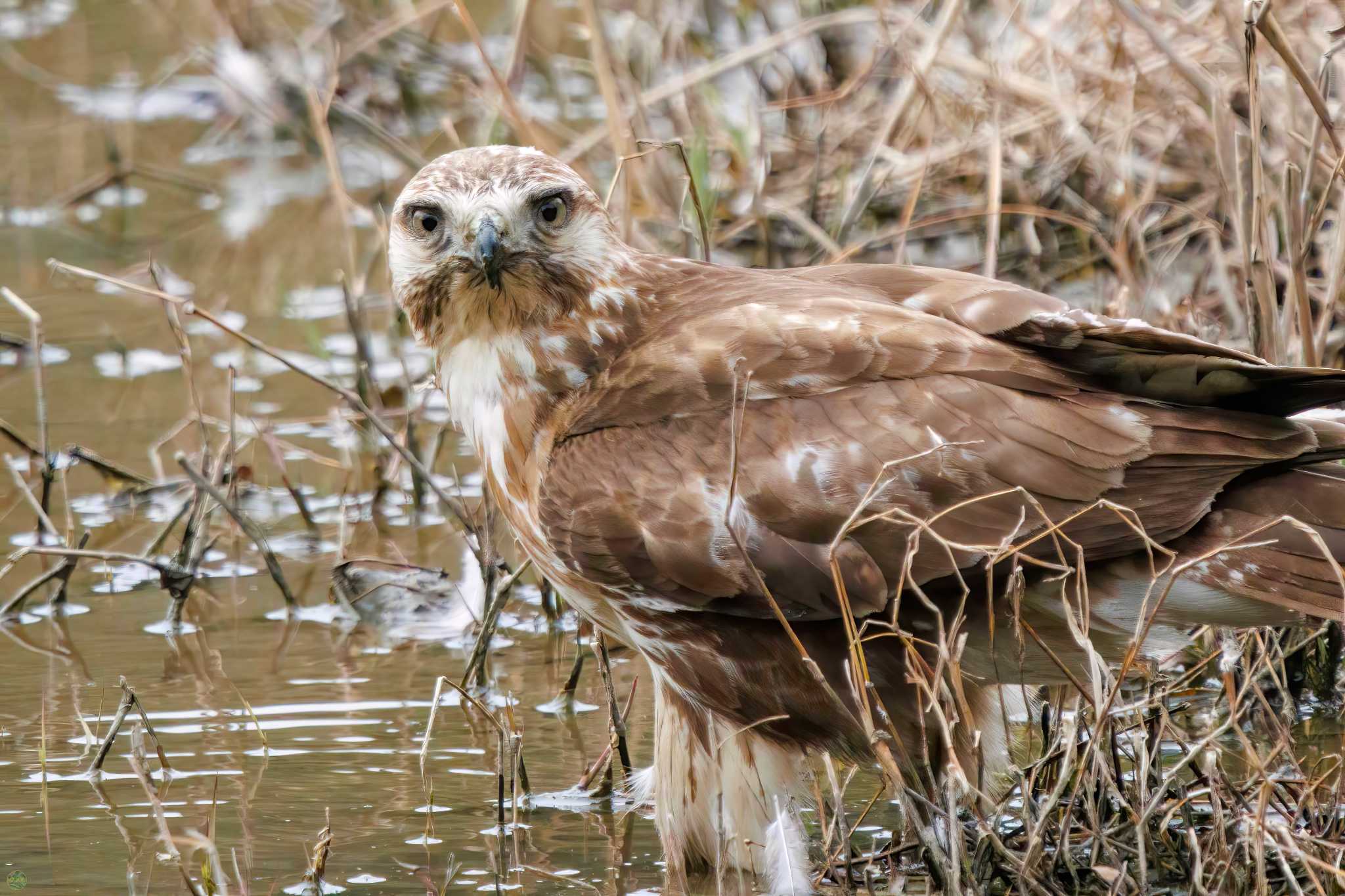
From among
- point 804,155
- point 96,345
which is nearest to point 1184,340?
point 804,155

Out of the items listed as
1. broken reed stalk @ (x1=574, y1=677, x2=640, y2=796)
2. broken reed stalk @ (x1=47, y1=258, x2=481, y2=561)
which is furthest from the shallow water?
broken reed stalk @ (x1=47, y1=258, x2=481, y2=561)

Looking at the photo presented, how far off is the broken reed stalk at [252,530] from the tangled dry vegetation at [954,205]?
1 cm

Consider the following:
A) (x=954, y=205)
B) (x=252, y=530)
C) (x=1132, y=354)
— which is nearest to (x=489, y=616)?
(x=252, y=530)

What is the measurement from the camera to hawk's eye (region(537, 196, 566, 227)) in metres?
4.11

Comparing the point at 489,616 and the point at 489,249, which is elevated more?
the point at 489,249

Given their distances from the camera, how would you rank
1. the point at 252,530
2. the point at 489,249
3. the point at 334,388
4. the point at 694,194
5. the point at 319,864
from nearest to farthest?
the point at 319,864 < the point at 489,249 < the point at 694,194 < the point at 334,388 < the point at 252,530

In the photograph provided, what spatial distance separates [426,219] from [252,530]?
4.55 feet

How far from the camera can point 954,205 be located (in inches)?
287

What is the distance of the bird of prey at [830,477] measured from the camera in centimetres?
371

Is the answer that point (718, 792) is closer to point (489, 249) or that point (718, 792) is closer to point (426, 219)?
point (489, 249)

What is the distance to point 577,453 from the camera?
4.00 m

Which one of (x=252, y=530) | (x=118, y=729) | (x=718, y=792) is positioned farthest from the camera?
(x=252, y=530)

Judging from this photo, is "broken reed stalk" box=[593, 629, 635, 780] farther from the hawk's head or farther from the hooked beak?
the hooked beak

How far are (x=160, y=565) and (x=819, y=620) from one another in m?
2.14
